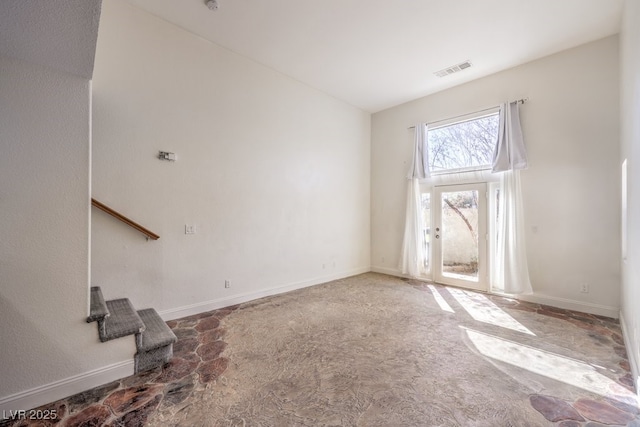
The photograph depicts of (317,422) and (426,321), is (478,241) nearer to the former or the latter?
(426,321)

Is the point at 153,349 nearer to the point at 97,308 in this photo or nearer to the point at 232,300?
the point at 97,308

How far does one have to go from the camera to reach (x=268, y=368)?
2.37 metres

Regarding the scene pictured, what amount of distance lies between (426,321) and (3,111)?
4.44 m

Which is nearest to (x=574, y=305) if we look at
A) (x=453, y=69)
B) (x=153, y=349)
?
(x=453, y=69)

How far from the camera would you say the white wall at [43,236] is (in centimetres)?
181

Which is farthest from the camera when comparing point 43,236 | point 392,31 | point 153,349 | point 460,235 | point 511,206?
point 460,235

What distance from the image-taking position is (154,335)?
2.49 metres

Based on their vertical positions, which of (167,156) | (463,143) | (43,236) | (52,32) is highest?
(463,143)

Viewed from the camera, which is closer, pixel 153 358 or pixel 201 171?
pixel 153 358

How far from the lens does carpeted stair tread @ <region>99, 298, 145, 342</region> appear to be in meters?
2.15

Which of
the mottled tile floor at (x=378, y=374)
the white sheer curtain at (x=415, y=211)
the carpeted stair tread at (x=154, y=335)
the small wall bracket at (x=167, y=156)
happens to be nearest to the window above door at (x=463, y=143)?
the white sheer curtain at (x=415, y=211)

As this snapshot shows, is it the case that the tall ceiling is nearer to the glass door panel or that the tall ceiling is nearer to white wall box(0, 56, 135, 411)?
white wall box(0, 56, 135, 411)

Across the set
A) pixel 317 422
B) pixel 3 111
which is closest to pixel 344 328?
pixel 317 422

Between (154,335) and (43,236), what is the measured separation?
4.00 ft
